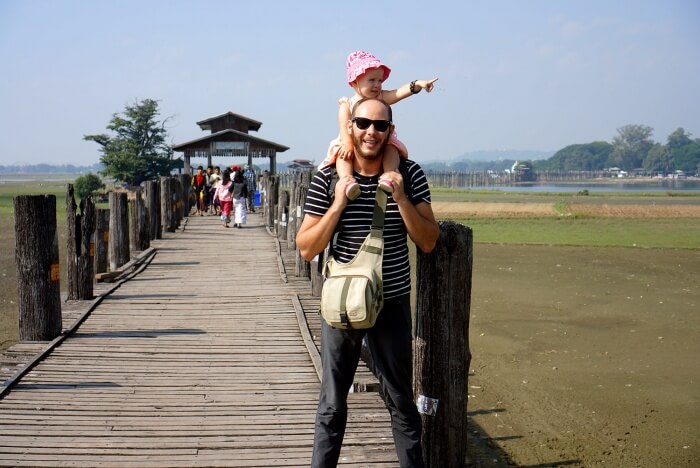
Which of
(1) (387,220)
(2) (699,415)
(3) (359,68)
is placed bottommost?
(2) (699,415)

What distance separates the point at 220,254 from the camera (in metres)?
14.5

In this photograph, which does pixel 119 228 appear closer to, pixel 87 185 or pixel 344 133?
pixel 344 133

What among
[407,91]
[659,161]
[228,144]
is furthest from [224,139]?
[659,161]

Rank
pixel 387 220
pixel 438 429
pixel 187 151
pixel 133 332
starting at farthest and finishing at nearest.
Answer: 1. pixel 187 151
2. pixel 133 332
3. pixel 438 429
4. pixel 387 220

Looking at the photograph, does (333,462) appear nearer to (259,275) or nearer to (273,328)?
(273,328)

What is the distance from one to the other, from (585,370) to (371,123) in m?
7.77

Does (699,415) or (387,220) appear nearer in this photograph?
(387,220)

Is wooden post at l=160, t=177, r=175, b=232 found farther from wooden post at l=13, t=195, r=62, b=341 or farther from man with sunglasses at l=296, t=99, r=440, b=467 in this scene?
man with sunglasses at l=296, t=99, r=440, b=467

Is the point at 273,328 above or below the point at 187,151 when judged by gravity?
below

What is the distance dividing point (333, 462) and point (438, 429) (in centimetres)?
78

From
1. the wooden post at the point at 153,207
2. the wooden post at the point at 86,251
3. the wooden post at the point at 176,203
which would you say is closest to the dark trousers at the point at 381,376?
the wooden post at the point at 86,251

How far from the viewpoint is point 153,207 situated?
54.9 ft

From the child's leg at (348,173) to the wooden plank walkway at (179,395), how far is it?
178 centimetres

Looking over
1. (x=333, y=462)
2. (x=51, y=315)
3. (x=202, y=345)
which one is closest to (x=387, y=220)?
(x=333, y=462)
